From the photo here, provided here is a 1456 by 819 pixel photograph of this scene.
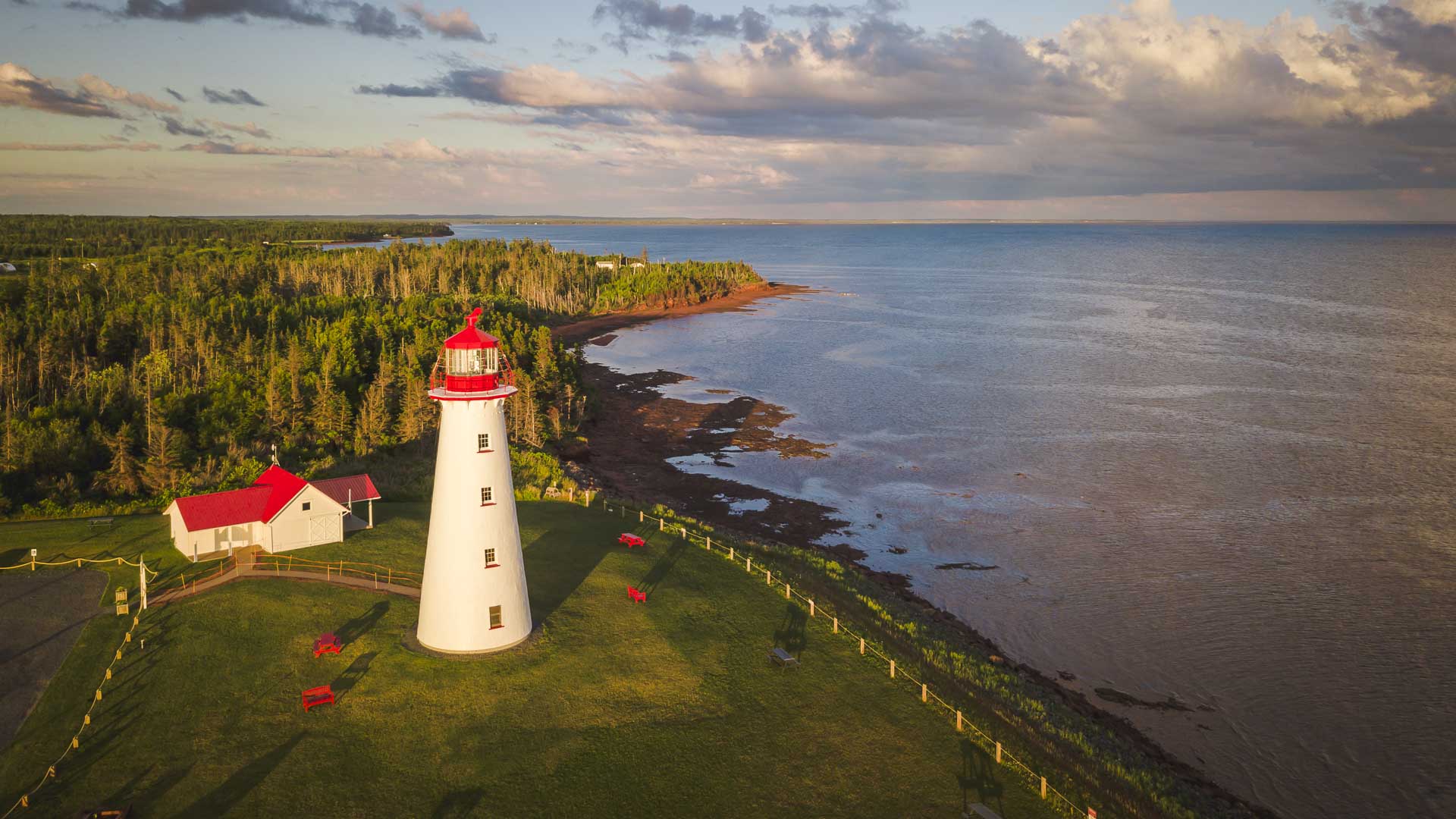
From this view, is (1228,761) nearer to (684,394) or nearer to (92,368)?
(684,394)

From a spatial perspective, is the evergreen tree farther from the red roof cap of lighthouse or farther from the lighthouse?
the red roof cap of lighthouse

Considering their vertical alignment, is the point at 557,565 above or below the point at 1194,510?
above

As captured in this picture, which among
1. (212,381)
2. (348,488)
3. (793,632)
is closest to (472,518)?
(793,632)

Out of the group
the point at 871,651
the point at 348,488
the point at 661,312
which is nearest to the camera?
the point at 871,651

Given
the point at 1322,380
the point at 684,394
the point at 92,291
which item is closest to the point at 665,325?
the point at 684,394

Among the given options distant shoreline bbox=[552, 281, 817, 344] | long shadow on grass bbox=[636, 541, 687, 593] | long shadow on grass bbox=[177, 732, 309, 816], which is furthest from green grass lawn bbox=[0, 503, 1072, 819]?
distant shoreline bbox=[552, 281, 817, 344]

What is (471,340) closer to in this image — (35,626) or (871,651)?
(871,651)

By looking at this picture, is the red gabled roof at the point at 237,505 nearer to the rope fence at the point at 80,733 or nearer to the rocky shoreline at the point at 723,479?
the rope fence at the point at 80,733
